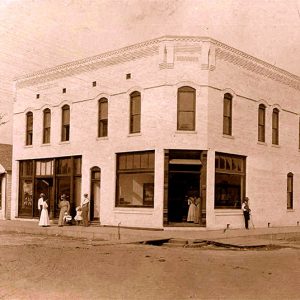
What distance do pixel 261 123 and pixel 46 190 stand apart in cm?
1136

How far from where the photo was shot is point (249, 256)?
1432 centimetres

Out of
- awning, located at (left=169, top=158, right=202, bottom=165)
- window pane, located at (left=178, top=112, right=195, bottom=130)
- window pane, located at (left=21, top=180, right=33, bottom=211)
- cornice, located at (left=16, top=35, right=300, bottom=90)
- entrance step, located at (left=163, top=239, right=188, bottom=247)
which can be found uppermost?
cornice, located at (left=16, top=35, right=300, bottom=90)

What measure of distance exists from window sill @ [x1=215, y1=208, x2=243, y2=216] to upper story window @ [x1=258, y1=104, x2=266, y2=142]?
12.5 ft

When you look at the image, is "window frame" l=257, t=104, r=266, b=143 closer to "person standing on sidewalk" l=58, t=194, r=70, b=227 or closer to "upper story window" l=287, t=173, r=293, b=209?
"upper story window" l=287, t=173, r=293, b=209

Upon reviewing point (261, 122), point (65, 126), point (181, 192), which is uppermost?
point (261, 122)

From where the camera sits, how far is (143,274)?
10320mm

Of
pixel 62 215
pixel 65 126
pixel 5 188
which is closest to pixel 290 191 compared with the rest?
pixel 62 215

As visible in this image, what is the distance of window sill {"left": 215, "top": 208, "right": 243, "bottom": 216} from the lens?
2257cm

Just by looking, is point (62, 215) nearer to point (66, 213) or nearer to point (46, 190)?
point (66, 213)

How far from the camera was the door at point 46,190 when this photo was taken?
26.8 meters

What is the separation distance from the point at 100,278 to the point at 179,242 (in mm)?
8457

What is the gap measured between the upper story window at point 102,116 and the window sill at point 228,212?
6.30 metres

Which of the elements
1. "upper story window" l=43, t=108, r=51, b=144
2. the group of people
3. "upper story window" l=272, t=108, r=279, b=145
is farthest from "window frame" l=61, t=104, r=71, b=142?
"upper story window" l=272, t=108, r=279, b=145

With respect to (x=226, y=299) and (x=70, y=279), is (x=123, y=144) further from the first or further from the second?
(x=226, y=299)
